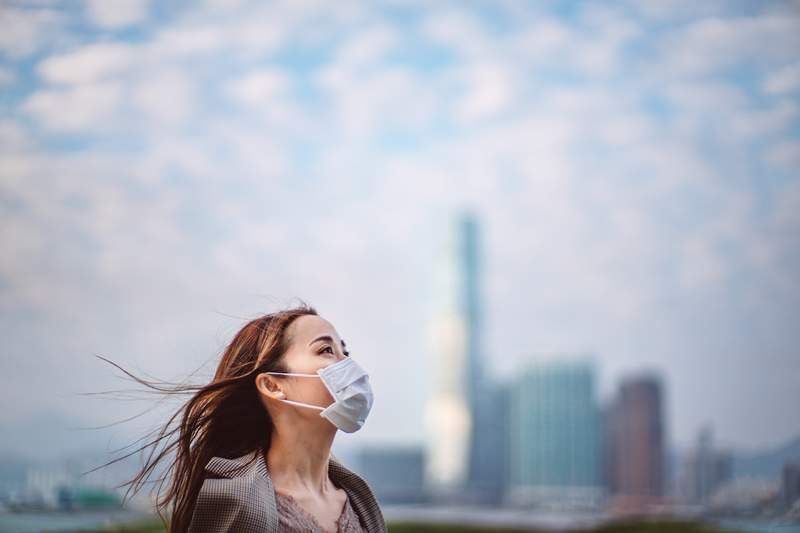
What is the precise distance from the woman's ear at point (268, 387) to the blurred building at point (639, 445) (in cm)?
7282

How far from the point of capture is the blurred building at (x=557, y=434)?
9869cm

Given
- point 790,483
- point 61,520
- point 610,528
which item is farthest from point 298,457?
point 610,528

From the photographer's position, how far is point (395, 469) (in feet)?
296

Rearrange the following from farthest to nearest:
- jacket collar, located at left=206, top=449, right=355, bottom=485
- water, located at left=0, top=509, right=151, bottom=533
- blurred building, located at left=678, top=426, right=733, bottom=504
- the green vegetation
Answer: blurred building, located at left=678, top=426, right=733, bottom=504 < the green vegetation < water, located at left=0, top=509, right=151, bottom=533 < jacket collar, located at left=206, top=449, right=355, bottom=485

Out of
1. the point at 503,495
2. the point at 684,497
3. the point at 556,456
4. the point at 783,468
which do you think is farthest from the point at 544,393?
the point at 783,468

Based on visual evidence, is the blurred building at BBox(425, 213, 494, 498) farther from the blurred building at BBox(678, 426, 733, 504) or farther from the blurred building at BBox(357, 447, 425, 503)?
the blurred building at BBox(678, 426, 733, 504)

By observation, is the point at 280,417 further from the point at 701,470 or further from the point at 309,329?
the point at 701,470

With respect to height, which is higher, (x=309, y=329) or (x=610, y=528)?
(x=309, y=329)

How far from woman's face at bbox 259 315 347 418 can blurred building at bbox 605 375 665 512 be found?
7277 centimetres

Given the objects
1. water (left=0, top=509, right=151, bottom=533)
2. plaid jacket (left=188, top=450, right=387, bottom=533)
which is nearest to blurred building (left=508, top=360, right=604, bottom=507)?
water (left=0, top=509, right=151, bottom=533)

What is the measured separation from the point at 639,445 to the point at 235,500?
82.1 m

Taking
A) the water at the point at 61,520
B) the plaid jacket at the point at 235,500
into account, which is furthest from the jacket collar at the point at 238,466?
the water at the point at 61,520

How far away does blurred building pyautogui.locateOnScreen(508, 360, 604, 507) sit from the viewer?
98.7 metres

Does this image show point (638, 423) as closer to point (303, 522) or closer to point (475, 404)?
point (475, 404)
